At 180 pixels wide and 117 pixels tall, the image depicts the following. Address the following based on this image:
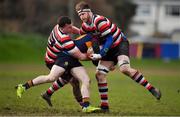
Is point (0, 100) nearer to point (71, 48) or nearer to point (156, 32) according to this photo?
point (71, 48)

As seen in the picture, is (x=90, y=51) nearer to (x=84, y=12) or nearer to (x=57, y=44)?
(x=57, y=44)

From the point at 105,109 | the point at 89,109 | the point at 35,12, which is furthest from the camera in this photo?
the point at 35,12

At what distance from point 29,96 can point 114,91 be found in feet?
12.7

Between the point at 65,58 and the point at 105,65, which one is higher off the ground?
the point at 65,58

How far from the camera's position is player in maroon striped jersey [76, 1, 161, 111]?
650 inches

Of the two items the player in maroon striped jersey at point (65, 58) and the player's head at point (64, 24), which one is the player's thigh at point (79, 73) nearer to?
the player in maroon striped jersey at point (65, 58)

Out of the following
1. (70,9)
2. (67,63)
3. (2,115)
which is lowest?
(2,115)

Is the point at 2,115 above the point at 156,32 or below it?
below

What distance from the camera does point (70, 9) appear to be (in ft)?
212

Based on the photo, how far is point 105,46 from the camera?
16.5 metres

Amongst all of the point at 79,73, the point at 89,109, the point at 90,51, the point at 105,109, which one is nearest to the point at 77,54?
the point at 90,51

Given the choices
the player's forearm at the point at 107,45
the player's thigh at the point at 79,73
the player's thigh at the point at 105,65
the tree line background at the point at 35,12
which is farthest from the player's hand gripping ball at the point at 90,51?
the tree line background at the point at 35,12

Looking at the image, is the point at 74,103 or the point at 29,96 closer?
the point at 74,103

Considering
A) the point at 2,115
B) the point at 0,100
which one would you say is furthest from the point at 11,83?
the point at 2,115
